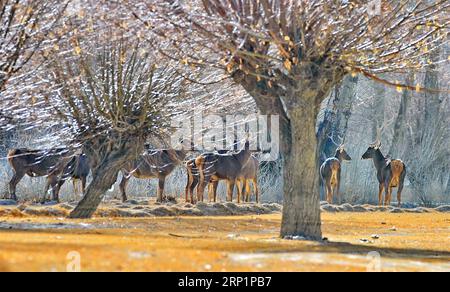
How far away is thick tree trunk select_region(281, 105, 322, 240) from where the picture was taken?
14.7 meters

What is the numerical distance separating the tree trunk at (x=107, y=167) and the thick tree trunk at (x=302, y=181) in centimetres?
570

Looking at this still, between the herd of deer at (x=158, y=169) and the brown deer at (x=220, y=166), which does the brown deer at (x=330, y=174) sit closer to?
the herd of deer at (x=158, y=169)

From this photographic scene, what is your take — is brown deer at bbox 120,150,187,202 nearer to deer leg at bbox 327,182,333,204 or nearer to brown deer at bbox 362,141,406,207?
deer leg at bbox 327,182,333,204

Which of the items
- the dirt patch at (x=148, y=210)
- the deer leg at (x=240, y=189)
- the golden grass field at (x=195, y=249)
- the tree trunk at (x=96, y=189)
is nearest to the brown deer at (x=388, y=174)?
the deer leg at (x=240, y=189)

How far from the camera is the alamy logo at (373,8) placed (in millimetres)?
13531

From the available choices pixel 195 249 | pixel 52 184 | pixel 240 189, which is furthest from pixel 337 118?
pixel 195 249

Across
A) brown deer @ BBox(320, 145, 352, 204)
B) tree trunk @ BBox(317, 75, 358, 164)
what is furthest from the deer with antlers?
tree trunk @ BBox(317, 75, 358, 164)

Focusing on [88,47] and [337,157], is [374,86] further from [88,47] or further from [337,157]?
[88,47]

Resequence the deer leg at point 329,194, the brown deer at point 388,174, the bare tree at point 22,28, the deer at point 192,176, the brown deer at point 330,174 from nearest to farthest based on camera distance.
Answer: the bare tree at point 22,28 < the deer at point 192,176 < the brown deer at point 330,174 < the brown deer at point 388,174 < the deer leg at point 329,194

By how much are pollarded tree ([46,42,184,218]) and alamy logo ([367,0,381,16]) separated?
5.59 metres

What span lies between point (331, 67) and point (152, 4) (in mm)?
2686

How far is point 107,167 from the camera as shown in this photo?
64.7 ft

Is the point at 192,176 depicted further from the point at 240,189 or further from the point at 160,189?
the point at 240,189

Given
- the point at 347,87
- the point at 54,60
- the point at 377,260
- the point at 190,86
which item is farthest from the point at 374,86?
the point at 377,260
